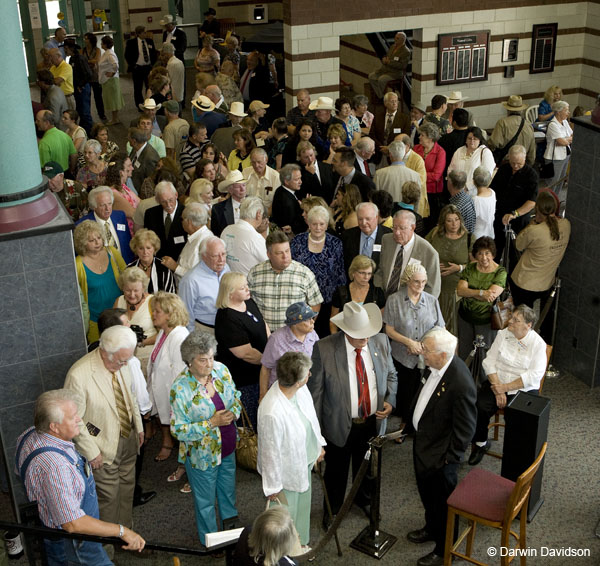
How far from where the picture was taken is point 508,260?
27.1 ft

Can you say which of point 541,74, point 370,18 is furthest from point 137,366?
point 541,74

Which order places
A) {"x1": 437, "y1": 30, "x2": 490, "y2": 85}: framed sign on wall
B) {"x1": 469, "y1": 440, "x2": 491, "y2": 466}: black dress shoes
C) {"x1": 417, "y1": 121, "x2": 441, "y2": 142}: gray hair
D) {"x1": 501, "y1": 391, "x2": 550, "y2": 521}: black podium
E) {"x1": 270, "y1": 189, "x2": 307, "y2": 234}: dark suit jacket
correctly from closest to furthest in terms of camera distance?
1. {"x1": 501, "y1": 391, "x2": 550, "y2": 521}: black podium
2. {"x1": 469, "y1": 440, "x2": 491, "y2": 466}: black dress shoes
3. {"x1": 270, "y1": 189, "x2": 307, "y2": 234}: dark suit jacket
4. {"x1": 417, "y1": 121, "x2": 441, "y2": 142}: gray hair
5. {"x1": 437, "y1": 30, "x2": 490, "y2": 85}: framed sign on wall

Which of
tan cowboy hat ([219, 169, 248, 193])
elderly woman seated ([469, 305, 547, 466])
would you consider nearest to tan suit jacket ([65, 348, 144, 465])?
elderly woman seated ([469, 305, 547, 466])

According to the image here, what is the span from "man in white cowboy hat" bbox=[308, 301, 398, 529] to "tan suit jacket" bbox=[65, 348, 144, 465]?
124cm

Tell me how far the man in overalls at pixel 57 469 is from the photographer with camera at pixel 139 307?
1.41 meters

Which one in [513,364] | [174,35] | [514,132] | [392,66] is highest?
[174,35]

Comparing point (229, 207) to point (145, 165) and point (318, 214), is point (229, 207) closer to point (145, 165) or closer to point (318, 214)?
point (318, 214)

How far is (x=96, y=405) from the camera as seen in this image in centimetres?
463

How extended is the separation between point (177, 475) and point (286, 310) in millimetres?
1555

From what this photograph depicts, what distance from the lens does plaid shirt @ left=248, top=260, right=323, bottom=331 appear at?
586 centimetres

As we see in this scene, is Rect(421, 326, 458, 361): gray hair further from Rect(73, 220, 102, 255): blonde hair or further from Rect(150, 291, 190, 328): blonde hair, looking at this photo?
Rect(73, 220, 102, 255): blonde hair

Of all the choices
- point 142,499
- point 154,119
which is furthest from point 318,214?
point 154,119

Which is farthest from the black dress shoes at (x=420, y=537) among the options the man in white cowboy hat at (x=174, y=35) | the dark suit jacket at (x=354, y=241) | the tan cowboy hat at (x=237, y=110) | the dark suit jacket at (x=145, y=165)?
the man in white cowboy hat at (x=174, y=35)

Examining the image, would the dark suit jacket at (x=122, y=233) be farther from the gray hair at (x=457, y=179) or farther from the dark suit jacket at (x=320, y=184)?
the gray hair at (x=457, y=179)
